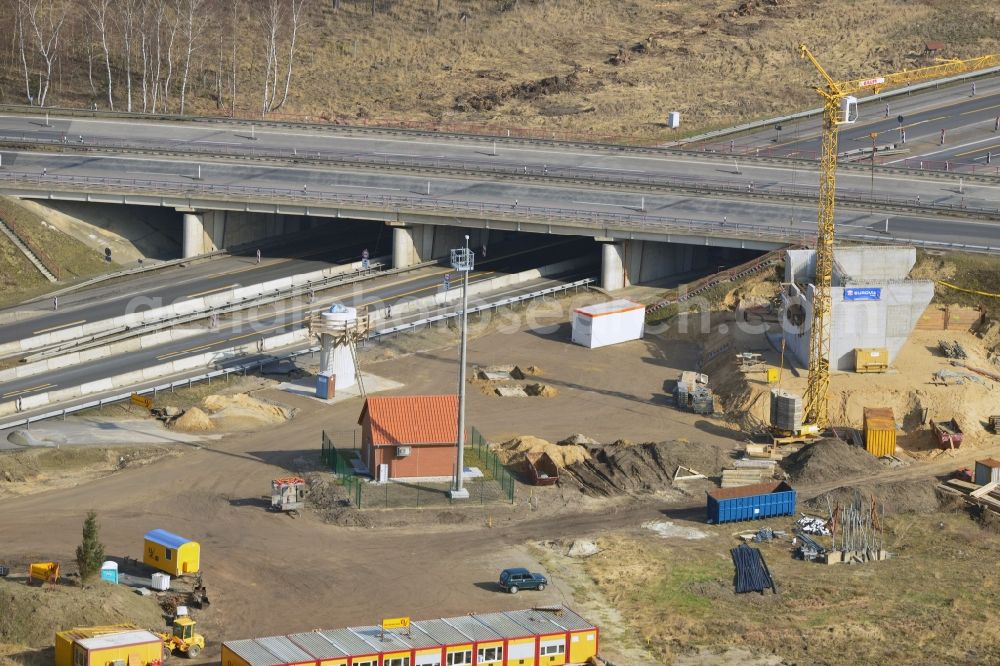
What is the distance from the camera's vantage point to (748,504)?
7844 centimetres

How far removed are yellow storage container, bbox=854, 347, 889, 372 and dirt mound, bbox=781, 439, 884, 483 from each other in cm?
965

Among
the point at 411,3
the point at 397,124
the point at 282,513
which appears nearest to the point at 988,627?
the point at 282,513

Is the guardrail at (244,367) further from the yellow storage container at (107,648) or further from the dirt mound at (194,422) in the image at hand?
the yellow storage container at (107,648)

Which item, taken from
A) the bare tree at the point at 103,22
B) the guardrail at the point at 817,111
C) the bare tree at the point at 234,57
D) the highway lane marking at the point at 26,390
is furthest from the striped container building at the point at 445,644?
the bare tree at the point at 234,57

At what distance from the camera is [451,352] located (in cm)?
10394

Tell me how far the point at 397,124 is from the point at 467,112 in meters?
7.47

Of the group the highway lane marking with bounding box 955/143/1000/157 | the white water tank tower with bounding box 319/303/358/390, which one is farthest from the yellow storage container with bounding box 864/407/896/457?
the highway lane marking with bounding box 955/143/1000/157

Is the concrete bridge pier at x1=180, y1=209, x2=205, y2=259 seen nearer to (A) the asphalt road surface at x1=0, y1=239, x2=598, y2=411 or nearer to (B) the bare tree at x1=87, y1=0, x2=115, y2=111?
(A) the asphalt road surface at x1=0, y1=239, x2=598, y2=411

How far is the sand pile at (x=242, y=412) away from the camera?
293ft

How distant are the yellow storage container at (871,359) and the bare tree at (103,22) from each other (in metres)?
83.0

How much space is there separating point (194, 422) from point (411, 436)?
1443cm

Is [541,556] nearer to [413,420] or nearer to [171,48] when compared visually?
[413,420]

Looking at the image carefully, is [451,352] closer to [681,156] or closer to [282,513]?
[282,513]

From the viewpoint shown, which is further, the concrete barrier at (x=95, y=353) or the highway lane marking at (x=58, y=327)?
the highway lane marking at (x=58, y=327)
